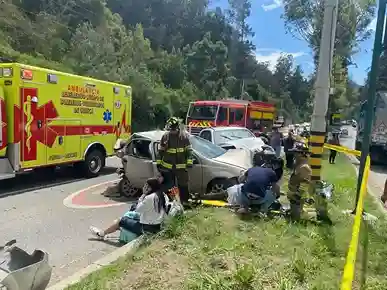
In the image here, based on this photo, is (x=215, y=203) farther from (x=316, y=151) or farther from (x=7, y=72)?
(x=7, y=72)

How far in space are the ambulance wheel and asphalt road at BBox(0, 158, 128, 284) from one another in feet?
1.57

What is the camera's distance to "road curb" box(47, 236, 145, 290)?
4172mm

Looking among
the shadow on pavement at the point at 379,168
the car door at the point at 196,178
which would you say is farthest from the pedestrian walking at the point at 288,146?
the car door at the point at 196,178

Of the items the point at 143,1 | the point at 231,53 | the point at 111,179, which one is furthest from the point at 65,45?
the point at 231,53

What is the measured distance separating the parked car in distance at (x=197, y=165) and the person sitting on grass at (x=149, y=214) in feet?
7.32

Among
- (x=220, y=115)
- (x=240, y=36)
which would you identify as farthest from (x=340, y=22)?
(x=240, y=36)

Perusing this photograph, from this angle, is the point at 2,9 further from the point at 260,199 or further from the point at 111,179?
the point at 260,199

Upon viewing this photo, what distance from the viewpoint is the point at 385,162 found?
18016 millimetres

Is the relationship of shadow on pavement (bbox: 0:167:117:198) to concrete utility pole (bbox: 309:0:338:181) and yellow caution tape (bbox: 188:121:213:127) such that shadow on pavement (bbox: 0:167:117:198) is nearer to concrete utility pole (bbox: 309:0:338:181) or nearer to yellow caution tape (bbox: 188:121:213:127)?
concrete utility pole (bbox: 309:0:338:181)

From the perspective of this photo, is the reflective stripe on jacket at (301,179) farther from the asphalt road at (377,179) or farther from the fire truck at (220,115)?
the fire truck at (220,115)

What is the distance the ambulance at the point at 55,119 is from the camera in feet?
28.3

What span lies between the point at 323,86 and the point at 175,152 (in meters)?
2.94

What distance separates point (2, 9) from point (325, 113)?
34.8m

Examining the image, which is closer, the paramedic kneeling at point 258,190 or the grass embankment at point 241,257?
the grass embankment at point 241,257
